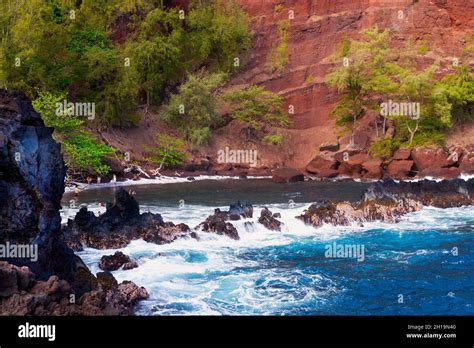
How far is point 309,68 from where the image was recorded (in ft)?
183

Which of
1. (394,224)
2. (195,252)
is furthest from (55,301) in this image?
(394,224)

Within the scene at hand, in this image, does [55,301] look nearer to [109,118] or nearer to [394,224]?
[394,224]

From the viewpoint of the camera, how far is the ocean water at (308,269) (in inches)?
524

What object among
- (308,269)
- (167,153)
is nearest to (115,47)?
(167,153)

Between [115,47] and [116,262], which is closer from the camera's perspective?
[116,262]

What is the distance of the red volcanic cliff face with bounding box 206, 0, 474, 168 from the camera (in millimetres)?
53969

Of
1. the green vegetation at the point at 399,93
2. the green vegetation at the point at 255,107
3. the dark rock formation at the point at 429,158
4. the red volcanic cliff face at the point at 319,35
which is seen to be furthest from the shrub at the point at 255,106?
the dark rock formation at the point at 429,158

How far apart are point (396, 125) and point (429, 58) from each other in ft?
30.2

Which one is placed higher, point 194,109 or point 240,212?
point 194,109

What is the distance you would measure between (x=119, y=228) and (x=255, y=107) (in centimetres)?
3098

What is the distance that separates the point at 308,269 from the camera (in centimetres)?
1670

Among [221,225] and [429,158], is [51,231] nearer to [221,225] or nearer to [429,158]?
[221,225]

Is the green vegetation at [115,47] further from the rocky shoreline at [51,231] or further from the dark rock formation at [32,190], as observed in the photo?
the dark rock formation at [32,190]
